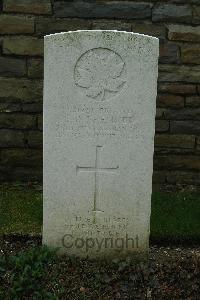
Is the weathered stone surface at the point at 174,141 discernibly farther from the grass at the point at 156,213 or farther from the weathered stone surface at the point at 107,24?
the weathered stone surface at the point at 107,24

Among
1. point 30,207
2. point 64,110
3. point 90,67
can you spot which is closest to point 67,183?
point 64,110

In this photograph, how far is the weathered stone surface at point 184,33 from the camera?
5.03m

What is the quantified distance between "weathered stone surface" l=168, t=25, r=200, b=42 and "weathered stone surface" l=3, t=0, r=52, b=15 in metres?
1.20

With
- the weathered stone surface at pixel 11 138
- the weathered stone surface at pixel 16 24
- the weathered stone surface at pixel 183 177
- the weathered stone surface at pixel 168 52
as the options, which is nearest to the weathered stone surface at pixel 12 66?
the weathered stone surface at pixel 16 24

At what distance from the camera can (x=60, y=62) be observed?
Result: 3.49 meters

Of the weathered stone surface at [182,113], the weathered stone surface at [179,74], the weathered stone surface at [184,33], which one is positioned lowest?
the weathered stone surface at [182,113]

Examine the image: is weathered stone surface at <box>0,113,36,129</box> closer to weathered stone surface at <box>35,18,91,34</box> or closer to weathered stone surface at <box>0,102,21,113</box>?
weathered stone surface at <box>0,102,21,113</box>

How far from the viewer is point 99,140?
3646 mm

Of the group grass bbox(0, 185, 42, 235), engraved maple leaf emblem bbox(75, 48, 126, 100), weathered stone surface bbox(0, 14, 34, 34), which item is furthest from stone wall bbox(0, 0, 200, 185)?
engraved maple leaf emblem bbox(75, 48, 126, 100)

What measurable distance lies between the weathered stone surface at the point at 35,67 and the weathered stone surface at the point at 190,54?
1389 mm

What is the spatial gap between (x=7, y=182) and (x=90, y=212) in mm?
1829

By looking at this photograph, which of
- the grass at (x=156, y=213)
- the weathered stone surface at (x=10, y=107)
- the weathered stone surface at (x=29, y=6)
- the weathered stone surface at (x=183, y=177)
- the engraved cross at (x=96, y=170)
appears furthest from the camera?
the weathered stone surface at (x=183, y=177)

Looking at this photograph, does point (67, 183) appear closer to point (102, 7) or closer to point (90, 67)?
point (90, 67)

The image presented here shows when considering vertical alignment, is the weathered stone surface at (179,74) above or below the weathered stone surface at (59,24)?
below
